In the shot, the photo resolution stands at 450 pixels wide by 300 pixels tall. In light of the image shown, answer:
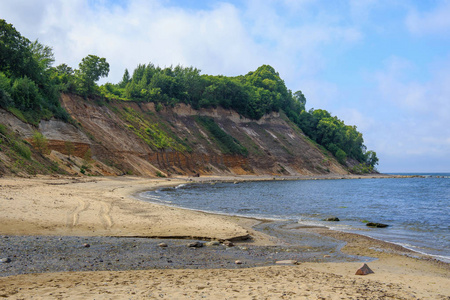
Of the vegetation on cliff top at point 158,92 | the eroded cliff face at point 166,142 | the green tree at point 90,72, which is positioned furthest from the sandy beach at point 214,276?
the green tree at point 90,72

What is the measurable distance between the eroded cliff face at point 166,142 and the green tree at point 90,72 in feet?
6.70

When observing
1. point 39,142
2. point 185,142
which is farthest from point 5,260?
point 185,142

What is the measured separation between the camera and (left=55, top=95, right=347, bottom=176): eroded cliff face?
54406 millimetres

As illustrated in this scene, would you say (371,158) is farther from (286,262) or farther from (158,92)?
(286,262)

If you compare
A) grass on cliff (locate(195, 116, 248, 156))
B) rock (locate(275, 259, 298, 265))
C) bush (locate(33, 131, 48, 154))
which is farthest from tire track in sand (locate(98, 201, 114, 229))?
grass on cliff (locate(195, 116, 248, 156))

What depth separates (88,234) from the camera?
1193 centimetres

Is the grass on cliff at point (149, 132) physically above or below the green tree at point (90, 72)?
below

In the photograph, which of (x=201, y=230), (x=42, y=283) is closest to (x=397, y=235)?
(x=201, y=230)

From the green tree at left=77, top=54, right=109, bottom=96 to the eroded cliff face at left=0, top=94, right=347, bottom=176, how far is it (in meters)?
2.04

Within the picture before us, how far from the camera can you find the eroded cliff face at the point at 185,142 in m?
54.4

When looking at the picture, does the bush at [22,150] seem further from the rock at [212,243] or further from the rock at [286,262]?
the rock at [286,262]

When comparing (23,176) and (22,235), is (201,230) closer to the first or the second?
(22,235)

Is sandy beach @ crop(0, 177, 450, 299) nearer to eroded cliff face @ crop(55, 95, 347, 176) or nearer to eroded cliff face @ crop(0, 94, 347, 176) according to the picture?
eroded cliff face @ crop(0, 94, 347, 176)

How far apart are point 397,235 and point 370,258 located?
19.7ft
